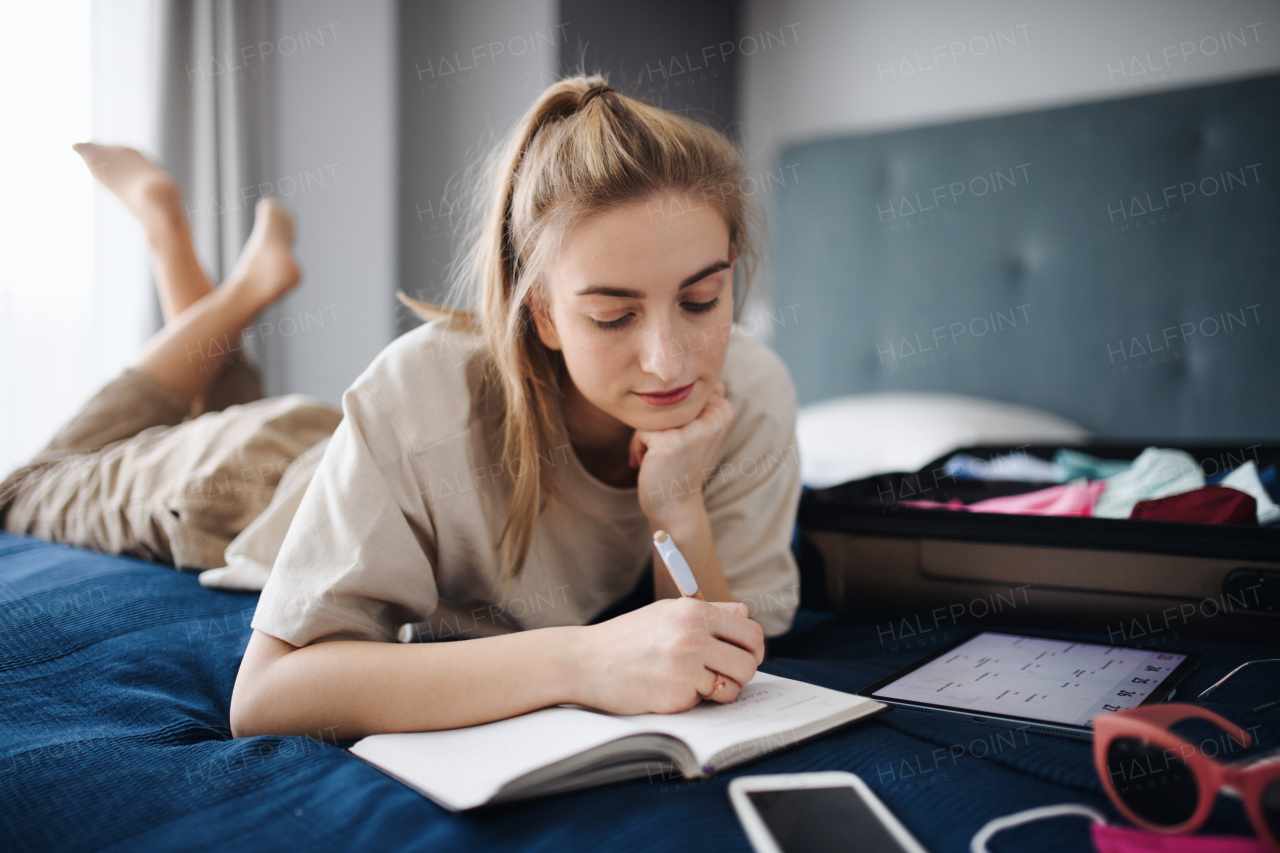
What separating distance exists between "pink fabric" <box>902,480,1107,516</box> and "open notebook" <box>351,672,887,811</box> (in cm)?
50

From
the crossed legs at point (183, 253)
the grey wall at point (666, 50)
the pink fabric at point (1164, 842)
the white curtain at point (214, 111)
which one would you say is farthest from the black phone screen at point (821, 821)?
the white curtain at point (214, 111)

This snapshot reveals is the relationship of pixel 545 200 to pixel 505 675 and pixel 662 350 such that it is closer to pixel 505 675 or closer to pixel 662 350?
pixel 662 350

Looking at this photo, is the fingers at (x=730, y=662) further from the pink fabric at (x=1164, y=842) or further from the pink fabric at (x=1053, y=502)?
the pink fabric at (x=1053, y=502)

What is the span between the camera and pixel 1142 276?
6.67 feet

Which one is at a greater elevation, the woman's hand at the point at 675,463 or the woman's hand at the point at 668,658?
the woman's hand at the point at 675,463

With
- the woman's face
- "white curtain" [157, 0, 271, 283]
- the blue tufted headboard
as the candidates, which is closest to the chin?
the woman's face

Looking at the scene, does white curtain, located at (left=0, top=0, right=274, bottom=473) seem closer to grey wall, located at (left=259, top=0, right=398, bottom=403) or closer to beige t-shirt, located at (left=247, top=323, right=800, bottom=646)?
grey wall, located at (left=259, top=0, right=398, bottom=403)

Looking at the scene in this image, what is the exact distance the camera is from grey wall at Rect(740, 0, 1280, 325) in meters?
2.00

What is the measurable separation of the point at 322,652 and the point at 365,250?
2.06 metres

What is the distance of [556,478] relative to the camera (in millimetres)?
962

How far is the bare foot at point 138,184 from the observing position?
1.81 m

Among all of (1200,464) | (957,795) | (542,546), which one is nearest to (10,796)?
(542,546)

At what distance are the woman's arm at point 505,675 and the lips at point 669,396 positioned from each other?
0.82ft

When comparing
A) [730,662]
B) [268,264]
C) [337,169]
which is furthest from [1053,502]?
[337,169]
